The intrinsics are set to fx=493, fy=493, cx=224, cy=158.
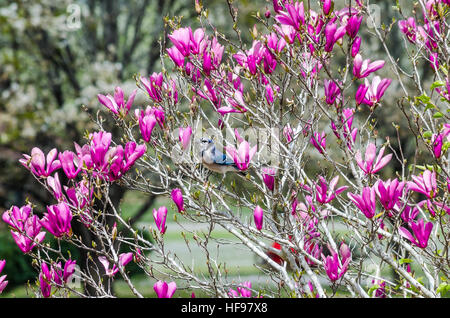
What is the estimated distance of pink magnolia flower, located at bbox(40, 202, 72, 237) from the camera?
1815mm

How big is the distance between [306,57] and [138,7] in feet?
23.3

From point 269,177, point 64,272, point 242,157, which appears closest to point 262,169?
point 269,177

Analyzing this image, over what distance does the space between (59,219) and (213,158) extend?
26.0 inches

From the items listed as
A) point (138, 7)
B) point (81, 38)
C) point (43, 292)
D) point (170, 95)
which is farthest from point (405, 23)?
point (81, 38)

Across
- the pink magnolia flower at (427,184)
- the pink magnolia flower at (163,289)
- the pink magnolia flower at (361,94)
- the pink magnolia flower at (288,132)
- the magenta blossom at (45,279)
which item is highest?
the pink magnolia flower at (361,94)

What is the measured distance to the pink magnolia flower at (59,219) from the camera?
1.82 metres

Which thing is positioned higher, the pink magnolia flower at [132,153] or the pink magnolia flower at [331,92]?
the pink magnolia flower at [331,92]

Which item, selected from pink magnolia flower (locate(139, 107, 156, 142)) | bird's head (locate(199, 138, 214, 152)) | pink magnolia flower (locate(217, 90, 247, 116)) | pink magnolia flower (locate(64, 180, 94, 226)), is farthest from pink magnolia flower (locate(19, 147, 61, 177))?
pink magnolia flower (locate(217, 90, 247, 116))

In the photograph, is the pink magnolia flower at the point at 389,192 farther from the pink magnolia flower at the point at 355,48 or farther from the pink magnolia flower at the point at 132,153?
the pink magnolia flower at the point at 132,153

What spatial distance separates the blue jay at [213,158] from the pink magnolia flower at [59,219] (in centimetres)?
60

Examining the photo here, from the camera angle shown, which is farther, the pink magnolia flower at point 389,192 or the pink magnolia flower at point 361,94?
the pink magnolia flower at point 361,94

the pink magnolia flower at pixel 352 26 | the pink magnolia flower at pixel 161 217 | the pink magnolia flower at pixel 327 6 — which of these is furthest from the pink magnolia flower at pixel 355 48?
the pink magnolia flower at pixel 161 217

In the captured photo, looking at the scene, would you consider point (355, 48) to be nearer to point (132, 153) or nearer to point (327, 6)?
point (327, 6)

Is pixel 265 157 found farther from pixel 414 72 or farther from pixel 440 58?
pixel 440 58
